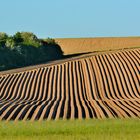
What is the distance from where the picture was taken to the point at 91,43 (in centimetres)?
6744

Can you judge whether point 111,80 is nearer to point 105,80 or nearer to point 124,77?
point 105,80

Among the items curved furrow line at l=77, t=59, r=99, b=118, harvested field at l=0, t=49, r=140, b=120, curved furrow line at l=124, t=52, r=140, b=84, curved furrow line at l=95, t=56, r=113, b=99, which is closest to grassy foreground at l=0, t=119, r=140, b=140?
harvested field at l=0, t=49, r=140, b=120

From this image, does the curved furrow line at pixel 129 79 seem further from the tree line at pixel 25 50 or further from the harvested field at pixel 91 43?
the harvested field at pixel 91 43

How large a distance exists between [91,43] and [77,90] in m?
42.7

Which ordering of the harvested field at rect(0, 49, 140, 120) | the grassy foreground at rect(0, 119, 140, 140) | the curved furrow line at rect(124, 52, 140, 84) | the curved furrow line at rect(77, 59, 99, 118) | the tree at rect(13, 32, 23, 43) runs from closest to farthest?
the grassy foreground at rect(0, 119, 140, 140)
the harvested field at rect(0, 49, 140, 120)
the curved furrow line at rect(77, 59, 99, 118)
the curved furrow line at rect(124, 52, 140, 84)
the tree at rect(13, 32, 23, 43)

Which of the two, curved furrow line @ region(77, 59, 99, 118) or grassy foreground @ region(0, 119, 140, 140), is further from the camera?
curved furrow line @ region(77, 59, 99, 118)

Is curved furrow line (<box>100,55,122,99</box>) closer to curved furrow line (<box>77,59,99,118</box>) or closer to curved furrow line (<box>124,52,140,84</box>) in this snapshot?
curved furrow line (<box>77,59,99,118</box>)

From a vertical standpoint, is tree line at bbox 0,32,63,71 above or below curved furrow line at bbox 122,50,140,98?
below

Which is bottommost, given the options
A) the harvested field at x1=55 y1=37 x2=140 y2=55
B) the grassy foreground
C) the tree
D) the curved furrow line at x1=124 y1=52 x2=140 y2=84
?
the harvested field at x1=55 y1=37 x2=140 y2=55

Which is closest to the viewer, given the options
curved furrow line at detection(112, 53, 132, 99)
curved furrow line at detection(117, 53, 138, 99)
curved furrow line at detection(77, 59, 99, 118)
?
curved furrow line at detection(77, 59, 99, 118)

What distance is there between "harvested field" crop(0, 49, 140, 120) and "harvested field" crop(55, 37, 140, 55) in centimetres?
2791

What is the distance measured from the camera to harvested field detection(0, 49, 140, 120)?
17000 mm

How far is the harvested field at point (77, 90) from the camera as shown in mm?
17000

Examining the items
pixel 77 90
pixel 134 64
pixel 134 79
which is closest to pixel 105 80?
pixel 134 79
